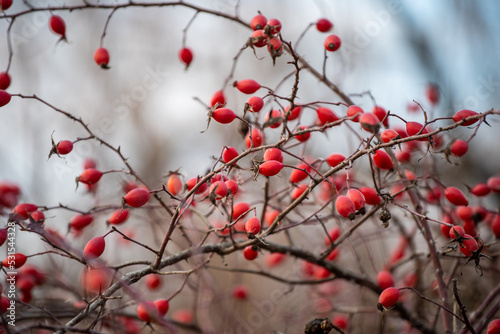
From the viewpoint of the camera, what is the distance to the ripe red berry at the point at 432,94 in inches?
98.0

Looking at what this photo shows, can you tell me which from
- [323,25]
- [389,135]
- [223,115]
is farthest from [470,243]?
[323,25]

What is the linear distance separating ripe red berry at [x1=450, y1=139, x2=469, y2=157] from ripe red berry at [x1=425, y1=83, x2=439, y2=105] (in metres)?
1.00

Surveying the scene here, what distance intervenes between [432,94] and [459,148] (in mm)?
1074

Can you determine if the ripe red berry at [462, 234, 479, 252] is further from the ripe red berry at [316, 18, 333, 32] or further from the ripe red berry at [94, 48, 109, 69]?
the ripe red berry at [94, 48, 109, 69]

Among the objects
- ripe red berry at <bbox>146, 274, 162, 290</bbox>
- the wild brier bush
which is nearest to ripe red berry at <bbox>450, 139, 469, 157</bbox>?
the wild brier bush

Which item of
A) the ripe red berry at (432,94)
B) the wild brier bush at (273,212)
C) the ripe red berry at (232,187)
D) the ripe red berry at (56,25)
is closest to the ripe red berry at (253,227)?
the wild brier bush at (273,212)


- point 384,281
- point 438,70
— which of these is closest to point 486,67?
point 438,70

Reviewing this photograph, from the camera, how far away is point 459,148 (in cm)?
154

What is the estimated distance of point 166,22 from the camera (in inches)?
342

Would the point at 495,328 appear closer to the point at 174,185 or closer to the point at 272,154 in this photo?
the point at 272,154

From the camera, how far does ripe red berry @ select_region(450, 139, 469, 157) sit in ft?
5.01

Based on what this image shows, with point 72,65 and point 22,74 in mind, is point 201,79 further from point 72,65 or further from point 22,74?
point 22,74

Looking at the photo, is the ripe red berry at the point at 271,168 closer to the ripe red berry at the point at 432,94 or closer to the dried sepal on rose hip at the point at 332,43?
the dried sepal on rose hip at the point at 332,43

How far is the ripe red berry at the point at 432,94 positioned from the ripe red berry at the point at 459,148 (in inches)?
39.5
